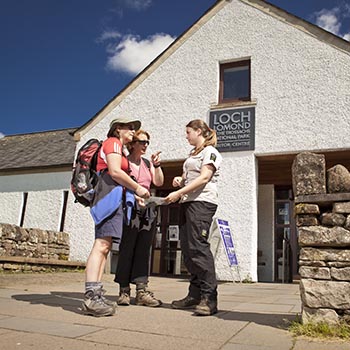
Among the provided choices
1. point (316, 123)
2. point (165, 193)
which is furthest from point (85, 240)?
point (316, 123)

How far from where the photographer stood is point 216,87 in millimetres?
9695

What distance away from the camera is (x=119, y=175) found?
3.38m

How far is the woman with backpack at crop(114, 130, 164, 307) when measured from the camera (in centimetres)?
392

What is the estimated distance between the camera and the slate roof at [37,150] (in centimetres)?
1353

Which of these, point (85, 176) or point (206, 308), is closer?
point (206, 308)

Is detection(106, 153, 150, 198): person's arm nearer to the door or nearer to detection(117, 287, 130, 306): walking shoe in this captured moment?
detection(117, 287, 130, 306): walking shoe

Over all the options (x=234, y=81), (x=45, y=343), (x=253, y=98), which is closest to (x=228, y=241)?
(x=253, y=98)

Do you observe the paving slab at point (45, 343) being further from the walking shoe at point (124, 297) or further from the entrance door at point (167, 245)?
the entrance door at point (167, 245)

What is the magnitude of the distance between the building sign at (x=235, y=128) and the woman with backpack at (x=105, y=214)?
18.9ft

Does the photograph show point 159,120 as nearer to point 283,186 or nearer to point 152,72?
point 152,72

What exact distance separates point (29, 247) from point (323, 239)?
344 inches

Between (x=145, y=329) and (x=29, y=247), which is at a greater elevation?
(x=29, y=247)

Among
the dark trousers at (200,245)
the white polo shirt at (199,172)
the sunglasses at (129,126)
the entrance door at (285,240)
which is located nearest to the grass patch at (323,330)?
the dark trousers at (200,245)

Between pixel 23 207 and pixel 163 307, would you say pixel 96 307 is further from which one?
pixel 23 207
